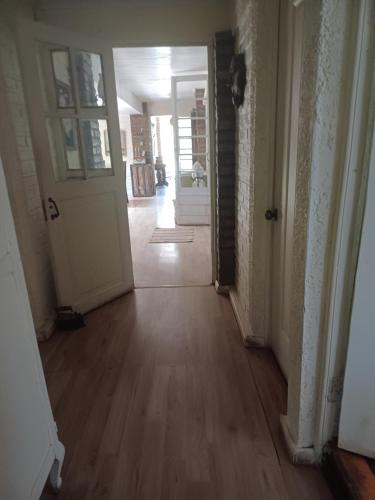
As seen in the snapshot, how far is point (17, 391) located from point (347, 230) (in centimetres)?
120

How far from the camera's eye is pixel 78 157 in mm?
2631

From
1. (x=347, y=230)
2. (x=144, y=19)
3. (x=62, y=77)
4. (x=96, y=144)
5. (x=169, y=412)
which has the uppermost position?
(x=144, y=19)

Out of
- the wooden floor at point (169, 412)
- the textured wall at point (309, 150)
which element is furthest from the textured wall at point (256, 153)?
the wooden floor at point (169, 412)

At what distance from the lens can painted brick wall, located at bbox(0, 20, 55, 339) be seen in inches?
85.2

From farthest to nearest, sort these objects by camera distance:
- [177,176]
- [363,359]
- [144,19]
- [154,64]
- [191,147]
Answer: [177,176]
[191,147]
[154,64]
[144,19]
[363,359]

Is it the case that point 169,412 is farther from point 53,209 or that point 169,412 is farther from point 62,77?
point 62,77

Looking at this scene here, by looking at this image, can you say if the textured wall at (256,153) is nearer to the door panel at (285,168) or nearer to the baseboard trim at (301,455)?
the door panel at (285,168)

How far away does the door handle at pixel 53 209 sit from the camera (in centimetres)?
240

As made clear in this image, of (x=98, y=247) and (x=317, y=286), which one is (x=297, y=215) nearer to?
(x=317, y=286)

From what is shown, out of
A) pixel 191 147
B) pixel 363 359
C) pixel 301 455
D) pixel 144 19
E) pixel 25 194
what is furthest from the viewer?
pixel 191 147

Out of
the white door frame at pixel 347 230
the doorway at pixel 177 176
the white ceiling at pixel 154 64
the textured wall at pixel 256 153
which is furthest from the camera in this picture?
the white ceiling at pixel 154 64

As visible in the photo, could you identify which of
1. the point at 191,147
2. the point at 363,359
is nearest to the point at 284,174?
the point at 363,359

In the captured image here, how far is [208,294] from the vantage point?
312cm

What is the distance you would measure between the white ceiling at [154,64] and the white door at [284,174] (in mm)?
2270
